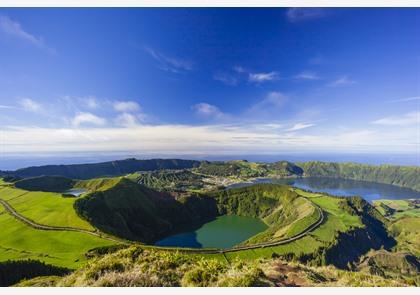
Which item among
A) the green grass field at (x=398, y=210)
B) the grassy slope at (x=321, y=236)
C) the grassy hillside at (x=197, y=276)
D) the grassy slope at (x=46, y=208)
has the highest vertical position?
the grassy hillside at (x=197, y=276)

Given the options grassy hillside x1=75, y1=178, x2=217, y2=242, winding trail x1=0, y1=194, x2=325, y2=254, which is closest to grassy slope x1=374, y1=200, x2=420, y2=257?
winding trail x1=0, y1=194, x2=325, y2=254

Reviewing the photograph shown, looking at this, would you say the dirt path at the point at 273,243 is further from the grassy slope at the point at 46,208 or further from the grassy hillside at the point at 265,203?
the grassy slope at the point at 46,208

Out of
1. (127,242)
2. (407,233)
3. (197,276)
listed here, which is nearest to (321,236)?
(407,233)

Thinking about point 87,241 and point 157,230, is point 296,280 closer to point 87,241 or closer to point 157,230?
point 87,241

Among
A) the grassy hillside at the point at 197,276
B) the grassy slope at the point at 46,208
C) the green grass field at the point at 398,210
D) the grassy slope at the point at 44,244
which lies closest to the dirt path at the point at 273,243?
the grassy slope at the point at 44,244

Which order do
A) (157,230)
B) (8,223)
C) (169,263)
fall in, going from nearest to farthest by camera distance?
(169,263)
(8,223)
(157,230)
